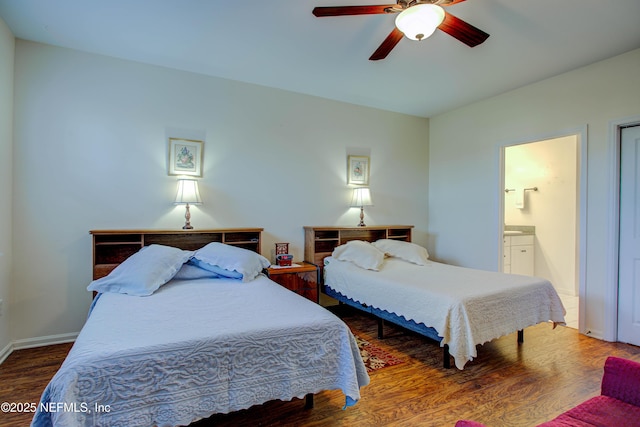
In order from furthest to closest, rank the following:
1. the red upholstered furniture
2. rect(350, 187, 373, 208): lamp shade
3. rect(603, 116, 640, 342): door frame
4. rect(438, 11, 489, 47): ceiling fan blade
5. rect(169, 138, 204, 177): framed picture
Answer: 1. rect(350, 187, 373, 208): lamp shade
2. rect(169, 138, 204, 177): framed picture
3. rect(603, 116, 640, 342): door frame
4. rect(438, 11, 489, 47): ceiling fan blade
5. the red upholstered furniture

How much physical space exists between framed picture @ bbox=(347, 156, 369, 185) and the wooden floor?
206cm

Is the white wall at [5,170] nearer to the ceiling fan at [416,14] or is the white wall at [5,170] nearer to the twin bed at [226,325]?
→ the twin bed at [226,325]

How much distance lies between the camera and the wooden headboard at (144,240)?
2877 millimetres

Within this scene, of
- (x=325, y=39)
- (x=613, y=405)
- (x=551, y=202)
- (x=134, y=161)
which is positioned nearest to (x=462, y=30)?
(x=325, y=39)

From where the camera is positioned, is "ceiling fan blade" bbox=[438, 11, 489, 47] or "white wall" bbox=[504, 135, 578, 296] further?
"white wall" bbox=[504, 135, 578, 296]

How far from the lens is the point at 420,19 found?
1840 millimetres

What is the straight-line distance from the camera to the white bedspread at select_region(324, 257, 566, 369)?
7.57 ft

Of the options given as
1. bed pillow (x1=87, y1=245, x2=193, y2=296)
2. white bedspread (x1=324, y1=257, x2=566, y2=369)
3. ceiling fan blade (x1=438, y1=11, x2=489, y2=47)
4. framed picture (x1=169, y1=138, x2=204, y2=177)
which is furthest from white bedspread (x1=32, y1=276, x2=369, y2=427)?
ceiling fan blade (x1=438, y1=11, x2=489, y2=47)

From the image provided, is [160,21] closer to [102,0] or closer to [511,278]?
[102,0]

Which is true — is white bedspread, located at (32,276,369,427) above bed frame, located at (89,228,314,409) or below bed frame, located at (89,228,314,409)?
below

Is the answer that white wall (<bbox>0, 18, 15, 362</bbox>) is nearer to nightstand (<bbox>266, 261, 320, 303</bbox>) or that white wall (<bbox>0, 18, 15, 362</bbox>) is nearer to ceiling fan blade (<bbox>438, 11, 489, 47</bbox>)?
nightstand (<bbox>266, 261, 320, 303</bbox>)

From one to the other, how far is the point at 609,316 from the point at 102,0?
4.91m

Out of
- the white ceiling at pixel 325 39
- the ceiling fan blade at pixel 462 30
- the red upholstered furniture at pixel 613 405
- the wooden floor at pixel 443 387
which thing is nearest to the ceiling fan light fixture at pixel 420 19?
the ceiling fan blade at pixel 462 30

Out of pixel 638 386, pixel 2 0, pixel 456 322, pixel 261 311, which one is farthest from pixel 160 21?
pixel 638 386
